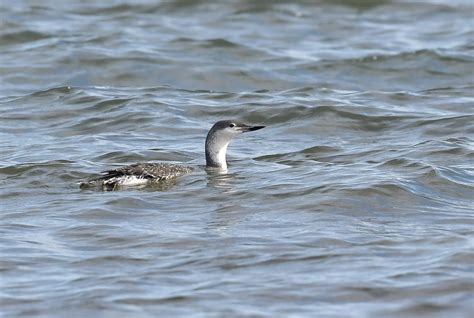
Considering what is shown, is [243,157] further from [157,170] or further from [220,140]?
[157,170]

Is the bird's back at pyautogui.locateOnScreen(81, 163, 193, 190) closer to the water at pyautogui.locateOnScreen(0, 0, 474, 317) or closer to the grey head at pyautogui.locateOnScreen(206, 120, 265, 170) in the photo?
the water at pyautogui.locateOnScreen(0, 0, 474, 317)

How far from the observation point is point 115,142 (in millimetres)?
14672

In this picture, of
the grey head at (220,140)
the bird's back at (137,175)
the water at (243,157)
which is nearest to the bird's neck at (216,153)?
the grey head at (220,140)

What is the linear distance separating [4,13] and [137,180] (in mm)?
12331

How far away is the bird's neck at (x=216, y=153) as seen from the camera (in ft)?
43.5

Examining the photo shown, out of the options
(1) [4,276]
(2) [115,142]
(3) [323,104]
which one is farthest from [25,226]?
(3) [323,104]

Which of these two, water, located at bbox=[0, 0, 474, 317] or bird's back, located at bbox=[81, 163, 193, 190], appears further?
bird's back, located at bbox=[81, 163, 193, 190]

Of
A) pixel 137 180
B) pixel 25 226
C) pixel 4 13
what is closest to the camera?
pixel 25 226

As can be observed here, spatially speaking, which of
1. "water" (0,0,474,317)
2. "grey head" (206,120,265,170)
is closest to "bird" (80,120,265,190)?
"grey head" (206,120,265,170)

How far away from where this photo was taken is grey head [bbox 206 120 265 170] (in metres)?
13.3

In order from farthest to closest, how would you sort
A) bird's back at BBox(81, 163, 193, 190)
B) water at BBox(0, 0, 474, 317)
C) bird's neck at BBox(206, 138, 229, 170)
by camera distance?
bird's neck at BBox(206, 138, 229, 170), bird's back at BBox(81, 163, 193, 190), water at BBox(0, 0, 474, 317)

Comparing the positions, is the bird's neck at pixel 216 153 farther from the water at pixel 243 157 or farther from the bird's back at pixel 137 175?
the bird's back at pixel 137 175

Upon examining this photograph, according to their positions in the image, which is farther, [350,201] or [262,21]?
[262,21]

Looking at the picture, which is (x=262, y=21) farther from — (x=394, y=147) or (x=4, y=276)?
(x=4, y=276)
